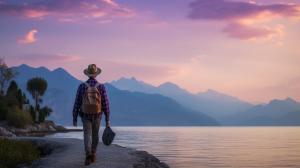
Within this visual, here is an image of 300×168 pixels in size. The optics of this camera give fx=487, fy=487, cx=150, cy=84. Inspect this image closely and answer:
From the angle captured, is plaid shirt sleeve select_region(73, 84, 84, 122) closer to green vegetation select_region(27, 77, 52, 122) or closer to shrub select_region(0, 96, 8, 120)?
shrub select_region(0, 96, 8, 120)

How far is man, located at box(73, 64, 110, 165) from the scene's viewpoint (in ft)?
60.3

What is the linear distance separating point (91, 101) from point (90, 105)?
176 millimetres

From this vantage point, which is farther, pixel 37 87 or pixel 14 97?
pixel 37 87

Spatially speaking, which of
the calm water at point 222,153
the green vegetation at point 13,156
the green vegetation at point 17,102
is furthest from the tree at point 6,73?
the green vegetation at point 13,156

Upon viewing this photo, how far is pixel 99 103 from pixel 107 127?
101cm

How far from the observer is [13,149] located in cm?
2527

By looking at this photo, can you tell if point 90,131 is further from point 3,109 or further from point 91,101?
point 3,109

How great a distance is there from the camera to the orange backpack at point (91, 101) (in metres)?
18.4

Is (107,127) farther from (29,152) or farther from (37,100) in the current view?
(37,100)

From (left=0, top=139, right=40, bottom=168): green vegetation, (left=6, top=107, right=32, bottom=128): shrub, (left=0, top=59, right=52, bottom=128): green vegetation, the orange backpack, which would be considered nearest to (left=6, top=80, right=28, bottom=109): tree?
(left=0, top=59, right=52, bottom=128): green vegetation

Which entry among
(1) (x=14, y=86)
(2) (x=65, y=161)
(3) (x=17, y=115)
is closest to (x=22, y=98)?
(1) (x=14, y=86)

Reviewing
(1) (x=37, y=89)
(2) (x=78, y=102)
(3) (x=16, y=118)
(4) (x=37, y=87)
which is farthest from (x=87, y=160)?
(1) (x=37, y=89)

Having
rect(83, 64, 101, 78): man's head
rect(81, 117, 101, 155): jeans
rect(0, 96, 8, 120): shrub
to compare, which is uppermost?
rect(83, 64, 101, 78): man's head

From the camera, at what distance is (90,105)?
18.3 m
